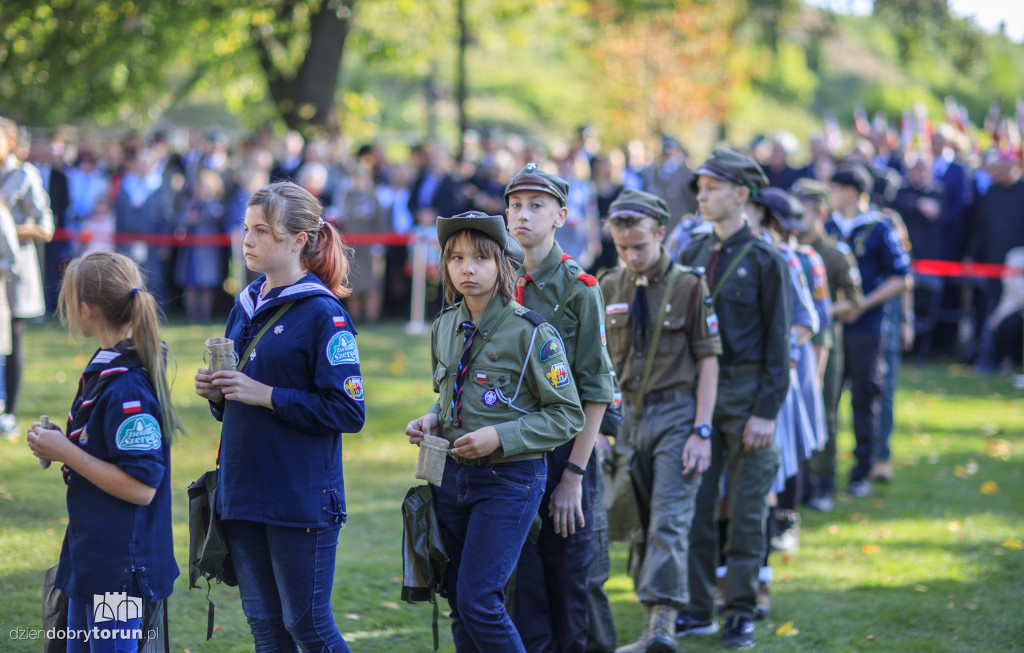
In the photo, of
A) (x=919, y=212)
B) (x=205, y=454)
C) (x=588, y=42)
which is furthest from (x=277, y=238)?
(x=588, y=42)

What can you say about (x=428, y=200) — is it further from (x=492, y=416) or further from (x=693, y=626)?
(x=492, y=416)

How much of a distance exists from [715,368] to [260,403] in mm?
2519

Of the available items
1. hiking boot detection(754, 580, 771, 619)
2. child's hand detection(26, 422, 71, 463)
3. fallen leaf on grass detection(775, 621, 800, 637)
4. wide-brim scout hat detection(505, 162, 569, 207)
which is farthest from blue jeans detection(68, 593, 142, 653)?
hiking boot detection(754, 580, 771, 619)

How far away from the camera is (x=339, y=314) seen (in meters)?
3.91

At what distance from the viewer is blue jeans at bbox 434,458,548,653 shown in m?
3.98

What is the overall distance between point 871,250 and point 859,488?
2031 millimetres

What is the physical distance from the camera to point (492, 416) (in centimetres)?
412

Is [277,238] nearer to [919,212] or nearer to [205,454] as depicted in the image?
[205,454]

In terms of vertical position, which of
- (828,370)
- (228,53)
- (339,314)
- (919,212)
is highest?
(228,53)

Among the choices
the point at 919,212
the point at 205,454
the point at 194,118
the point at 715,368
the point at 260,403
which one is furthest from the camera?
the point at 194,118

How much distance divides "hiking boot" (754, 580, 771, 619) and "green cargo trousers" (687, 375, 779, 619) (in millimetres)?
418

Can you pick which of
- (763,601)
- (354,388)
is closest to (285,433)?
(354,388)

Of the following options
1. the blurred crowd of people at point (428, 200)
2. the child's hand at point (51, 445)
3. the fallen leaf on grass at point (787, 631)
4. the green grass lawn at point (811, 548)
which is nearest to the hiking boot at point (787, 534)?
the green grass lawn at point (811, 548)

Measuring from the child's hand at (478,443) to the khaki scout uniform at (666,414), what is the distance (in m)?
1.59
